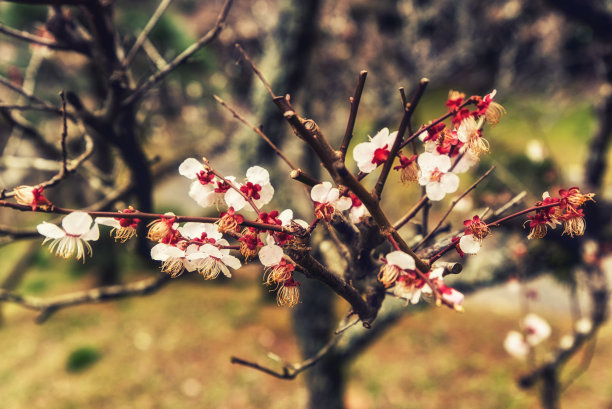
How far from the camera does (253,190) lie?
853 millimetres

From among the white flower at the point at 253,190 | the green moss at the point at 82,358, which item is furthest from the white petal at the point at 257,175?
the green moss at the point at 82,358

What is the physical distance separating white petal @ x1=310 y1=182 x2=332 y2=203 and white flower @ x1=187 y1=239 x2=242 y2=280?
200 millimetres

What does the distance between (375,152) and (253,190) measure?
0.27 m

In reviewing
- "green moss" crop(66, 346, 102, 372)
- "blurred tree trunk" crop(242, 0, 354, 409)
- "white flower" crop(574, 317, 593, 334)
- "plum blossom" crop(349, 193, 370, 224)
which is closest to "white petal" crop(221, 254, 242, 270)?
"plum blossom" crop(349, 193, 370, 224)

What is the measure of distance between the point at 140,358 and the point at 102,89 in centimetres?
394

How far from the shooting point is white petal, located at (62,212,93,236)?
29.1 inches

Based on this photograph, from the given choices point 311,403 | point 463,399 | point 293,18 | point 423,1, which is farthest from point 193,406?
point 423,1

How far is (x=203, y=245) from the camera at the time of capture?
769mm

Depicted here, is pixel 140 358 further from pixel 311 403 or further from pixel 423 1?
pixel 423 1

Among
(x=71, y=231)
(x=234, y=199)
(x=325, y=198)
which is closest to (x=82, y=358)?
(x=71, y=231)

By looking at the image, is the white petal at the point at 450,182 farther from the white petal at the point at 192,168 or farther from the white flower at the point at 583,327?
the white flower at the point at 583,327

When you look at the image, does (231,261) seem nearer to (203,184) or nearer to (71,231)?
(203,184)

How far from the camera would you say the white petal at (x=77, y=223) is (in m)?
0.74

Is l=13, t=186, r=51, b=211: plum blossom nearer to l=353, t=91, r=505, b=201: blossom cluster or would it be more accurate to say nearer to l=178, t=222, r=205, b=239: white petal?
l=178, t=222, r=205, b=239: white petal
